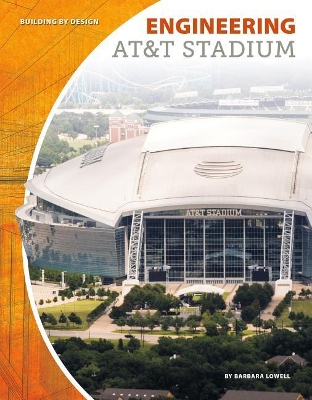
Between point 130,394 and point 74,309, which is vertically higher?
point 74,309

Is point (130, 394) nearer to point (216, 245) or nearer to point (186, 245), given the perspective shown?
point (186, 245)


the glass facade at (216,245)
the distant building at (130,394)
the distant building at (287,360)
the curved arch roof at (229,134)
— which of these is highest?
the curved arch roof at (229,134)

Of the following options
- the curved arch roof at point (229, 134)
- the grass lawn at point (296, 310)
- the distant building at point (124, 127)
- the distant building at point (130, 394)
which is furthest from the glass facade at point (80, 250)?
the distant building at point (124, 127)

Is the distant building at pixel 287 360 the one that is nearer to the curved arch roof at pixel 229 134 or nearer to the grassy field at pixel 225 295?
the grassy field at pixel 225 295

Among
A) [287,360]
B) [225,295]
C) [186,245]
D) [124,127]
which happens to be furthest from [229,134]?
[124,127]

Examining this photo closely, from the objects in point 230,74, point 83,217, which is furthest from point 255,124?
point 230,74
